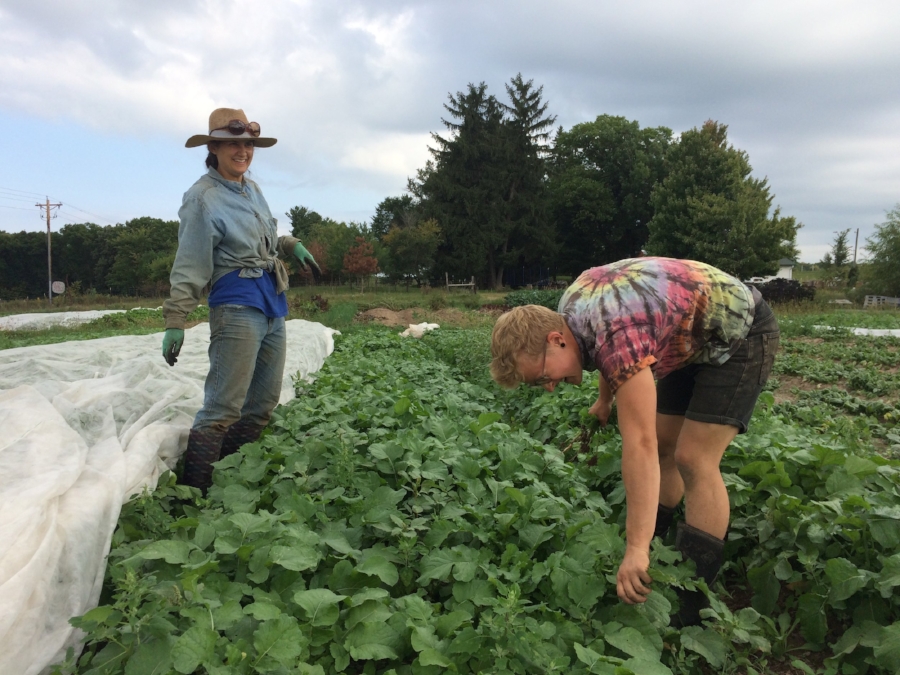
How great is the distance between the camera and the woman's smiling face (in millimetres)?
3064

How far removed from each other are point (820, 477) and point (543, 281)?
41977 mm

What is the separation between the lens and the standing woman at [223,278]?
2.91 meters

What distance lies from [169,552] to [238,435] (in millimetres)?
1625

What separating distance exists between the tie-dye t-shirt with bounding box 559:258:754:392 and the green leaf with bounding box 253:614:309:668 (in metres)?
1.10

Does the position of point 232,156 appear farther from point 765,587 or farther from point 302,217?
point 302,217

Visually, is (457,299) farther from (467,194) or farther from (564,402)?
(564,402)

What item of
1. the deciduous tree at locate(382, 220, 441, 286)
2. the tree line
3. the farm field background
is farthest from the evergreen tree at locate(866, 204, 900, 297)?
the farm field background

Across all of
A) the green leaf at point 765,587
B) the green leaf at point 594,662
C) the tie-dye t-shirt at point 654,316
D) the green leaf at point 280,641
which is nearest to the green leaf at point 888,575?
the green leaf at point 765,587

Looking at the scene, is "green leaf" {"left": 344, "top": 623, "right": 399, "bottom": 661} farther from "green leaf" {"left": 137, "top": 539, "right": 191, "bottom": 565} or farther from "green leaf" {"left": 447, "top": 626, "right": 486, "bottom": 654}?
"green leaf" {"left": 137, "top": 539, "right": 191, "bottom": 565}

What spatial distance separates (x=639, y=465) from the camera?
162 centimetres

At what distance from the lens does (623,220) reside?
43219 mm

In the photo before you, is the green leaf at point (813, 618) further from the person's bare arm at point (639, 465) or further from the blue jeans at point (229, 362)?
the blue jeans at point (229, 362)

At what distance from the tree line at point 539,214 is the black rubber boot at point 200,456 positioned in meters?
29.6

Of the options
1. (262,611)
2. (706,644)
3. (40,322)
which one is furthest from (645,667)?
(40,322)
